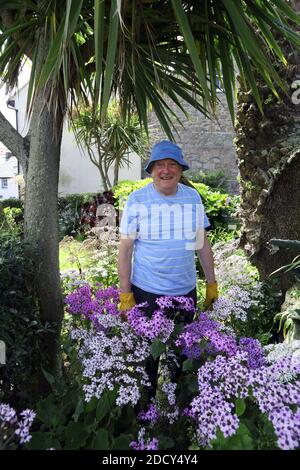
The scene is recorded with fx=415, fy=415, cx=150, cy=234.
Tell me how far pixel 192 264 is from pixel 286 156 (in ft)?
6.18

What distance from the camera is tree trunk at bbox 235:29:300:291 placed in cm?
368

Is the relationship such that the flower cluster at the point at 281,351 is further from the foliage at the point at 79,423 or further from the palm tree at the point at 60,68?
the palm tree at the point at 60,68

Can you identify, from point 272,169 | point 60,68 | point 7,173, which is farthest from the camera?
point 7,173

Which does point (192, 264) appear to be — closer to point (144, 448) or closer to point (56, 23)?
point (144, 448)

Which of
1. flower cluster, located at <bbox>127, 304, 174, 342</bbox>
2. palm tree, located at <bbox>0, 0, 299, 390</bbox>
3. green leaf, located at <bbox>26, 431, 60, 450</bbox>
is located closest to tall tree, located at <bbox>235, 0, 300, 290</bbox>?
palm tree, located at <bbox>0, 0, 299, 390</bbox>

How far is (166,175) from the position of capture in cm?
222

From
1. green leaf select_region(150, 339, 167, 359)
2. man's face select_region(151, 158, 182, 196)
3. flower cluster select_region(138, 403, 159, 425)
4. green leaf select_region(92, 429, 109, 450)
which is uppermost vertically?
man's face select_region(151, 158, 182, 196)

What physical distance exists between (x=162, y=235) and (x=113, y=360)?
0.75 meters

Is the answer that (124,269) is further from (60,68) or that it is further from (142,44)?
(142,44)

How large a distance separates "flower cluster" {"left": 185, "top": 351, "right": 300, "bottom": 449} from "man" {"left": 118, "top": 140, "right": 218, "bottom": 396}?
761 millimetres

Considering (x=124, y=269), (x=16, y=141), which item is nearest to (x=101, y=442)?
(x=124, y=269)

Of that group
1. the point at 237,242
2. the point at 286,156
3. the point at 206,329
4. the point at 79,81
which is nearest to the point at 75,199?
the point at 237,242

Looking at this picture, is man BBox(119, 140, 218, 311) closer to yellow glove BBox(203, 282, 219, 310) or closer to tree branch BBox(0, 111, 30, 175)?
yellow glove BBox(203, 282, 219, 310)

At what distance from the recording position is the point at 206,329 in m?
1.83
